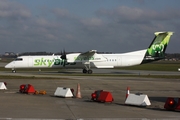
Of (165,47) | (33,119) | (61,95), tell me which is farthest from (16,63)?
(33,119)

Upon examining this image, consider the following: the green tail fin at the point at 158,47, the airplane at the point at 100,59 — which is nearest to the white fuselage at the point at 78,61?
the airplane at the point at 100,59

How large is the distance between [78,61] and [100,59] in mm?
3480

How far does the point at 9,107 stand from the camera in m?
12.3

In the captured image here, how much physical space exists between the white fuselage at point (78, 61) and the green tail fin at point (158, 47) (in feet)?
3.22

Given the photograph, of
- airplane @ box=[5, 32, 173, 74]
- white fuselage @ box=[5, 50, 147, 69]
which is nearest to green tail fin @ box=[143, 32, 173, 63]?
airplane @ box=[5, 32, 173, 74]

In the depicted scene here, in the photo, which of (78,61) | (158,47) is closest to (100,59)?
(78,61)

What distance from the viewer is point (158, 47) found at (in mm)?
44906

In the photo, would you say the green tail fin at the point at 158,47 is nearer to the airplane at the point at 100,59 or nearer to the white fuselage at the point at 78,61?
the airplane at the point at 100,59

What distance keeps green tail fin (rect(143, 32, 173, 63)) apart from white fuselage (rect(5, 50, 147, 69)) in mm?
980

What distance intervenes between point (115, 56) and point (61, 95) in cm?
2936

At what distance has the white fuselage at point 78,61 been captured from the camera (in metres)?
43.5

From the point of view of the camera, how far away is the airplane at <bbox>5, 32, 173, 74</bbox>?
43.6 m

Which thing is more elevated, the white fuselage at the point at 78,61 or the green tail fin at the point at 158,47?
the green tail fin at the point at 158,47

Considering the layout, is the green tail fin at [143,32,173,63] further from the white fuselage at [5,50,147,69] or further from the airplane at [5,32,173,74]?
the white fuselage at [5,50,147,69]
